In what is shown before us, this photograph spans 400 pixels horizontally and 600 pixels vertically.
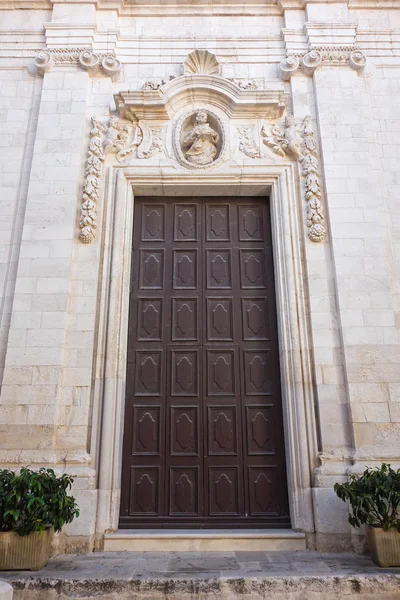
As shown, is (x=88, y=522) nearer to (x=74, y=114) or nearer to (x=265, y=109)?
(x=74, y=114)

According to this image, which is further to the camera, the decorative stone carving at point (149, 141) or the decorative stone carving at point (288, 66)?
the decorative stone carving at point (288, 66)

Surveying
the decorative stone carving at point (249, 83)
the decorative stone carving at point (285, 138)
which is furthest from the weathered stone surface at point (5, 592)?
the decorative stone carving at point (249, 83)

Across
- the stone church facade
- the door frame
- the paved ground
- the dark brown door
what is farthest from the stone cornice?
the paved ground

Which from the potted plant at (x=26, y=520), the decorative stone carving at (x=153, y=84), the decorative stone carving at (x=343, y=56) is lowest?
the potted plant at (x=26, y=520)

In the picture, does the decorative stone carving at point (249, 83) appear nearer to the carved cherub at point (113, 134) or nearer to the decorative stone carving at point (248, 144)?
the decorative stone carving at point (248, 144)

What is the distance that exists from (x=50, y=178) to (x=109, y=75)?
2129 mm

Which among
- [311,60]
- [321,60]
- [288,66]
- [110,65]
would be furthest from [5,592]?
[321,60]

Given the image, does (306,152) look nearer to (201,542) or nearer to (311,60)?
(311,60)

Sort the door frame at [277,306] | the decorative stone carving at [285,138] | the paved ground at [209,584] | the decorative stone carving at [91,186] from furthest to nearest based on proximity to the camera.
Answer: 1. the decorative stone carving at [285,138]
2. the decorative stone carving at [91,186]
3. the door frame at [277,306]
4. the paved ground at [209,584]

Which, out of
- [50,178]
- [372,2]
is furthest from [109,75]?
[372,2]

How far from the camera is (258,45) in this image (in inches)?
332

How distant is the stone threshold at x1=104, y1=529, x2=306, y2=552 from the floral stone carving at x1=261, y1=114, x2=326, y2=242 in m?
3.93

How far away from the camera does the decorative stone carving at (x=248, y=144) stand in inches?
304

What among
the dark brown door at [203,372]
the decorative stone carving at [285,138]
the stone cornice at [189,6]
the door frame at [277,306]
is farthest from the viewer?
the stone cornice at [189,6]
